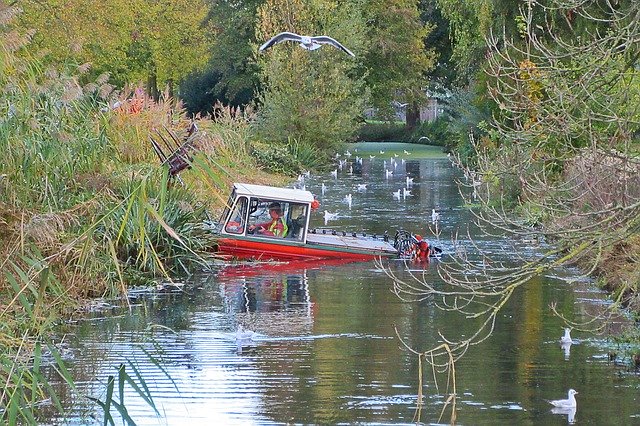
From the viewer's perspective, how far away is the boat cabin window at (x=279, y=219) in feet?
73.2

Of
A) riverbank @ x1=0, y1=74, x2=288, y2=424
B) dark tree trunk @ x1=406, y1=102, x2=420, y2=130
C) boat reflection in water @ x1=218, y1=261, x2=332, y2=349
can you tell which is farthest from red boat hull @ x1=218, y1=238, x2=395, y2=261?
dark tree trunk @ x1=406, y1=102, x2=420, y2=130

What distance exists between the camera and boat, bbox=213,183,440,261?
2209 centimetres

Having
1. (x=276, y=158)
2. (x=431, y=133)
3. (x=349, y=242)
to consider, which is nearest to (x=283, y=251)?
(x=349, y=242)

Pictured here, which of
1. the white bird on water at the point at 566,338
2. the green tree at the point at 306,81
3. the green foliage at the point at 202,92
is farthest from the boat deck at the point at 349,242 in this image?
the green foliage at the point at 202,92

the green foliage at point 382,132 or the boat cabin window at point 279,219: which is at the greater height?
the green foliage at point 382,132

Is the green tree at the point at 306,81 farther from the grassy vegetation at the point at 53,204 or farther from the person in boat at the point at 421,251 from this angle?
the grassy vegetation at the point at 53,204

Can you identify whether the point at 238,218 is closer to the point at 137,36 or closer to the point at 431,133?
the point at 137,36

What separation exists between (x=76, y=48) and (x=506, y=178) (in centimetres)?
1807

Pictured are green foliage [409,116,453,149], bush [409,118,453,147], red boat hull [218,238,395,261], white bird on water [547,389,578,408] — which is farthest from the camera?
bush [409,118,453,147]

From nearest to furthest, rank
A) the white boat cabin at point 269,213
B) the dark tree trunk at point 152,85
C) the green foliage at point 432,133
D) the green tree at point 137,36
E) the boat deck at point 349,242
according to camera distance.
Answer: the white boat cabin at point 269,213
the boat deck at point 349,242
the green tree at point 137,36
the dark tree trunk at point 152,85
the green foliage at point 432,133

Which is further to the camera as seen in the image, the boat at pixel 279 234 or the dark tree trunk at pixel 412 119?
the dark tree trunk at pixel 412 119

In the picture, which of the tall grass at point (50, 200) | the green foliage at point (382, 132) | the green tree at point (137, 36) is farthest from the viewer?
the green foliage at point (382, 132)

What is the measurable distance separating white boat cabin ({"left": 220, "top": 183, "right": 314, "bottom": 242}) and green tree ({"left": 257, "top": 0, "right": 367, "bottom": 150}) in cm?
2530

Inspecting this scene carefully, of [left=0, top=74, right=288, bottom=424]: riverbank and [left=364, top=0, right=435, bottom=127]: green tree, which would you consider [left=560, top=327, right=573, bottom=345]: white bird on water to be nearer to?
[left=0, top=74, right=288, bottom=424]: riverbank
